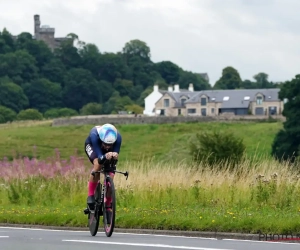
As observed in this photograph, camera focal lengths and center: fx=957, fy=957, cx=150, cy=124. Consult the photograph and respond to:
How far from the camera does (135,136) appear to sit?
98000 mm

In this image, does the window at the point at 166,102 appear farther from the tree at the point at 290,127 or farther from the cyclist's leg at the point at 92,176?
the cyclist's leg at the point at 92,176

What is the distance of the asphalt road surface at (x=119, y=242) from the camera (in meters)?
12.2

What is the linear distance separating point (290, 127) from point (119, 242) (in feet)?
211

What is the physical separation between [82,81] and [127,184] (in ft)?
579

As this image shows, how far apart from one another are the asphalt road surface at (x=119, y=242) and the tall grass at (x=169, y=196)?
1.03 metres

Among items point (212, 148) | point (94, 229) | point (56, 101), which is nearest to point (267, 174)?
point (94, 229)

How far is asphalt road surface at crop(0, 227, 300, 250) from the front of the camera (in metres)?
12.2

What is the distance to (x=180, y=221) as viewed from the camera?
50.1 ft

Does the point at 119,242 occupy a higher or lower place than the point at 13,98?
lower

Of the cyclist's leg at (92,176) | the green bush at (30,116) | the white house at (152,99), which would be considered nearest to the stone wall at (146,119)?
the white house at (152,99)

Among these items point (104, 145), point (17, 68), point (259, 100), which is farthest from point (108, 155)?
point (17, 68)

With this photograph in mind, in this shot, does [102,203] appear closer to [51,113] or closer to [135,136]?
[135,136]

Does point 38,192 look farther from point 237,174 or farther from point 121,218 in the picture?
point 121,218

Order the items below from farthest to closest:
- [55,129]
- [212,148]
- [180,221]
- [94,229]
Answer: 1. [55,129]
2. [212,148]
3. [180,221]
4. [94,229]
